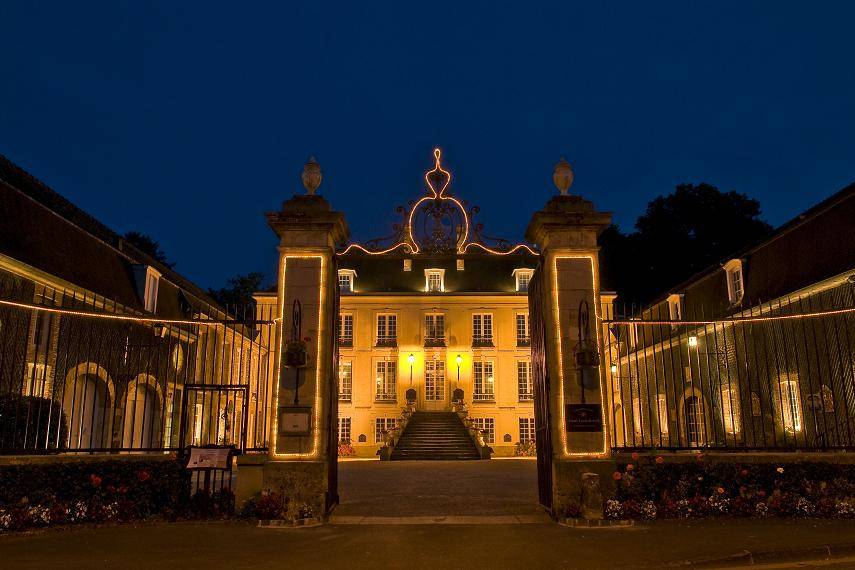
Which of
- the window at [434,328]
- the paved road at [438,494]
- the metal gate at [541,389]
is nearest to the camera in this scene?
the metal gate at [541,389]

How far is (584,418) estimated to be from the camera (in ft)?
31.9

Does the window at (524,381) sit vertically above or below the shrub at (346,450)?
above

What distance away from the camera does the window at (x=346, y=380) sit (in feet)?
125

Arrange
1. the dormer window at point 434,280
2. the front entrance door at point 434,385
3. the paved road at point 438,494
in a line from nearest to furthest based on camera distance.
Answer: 1. the paved road at point 438,494
2. the front entrance door at point 434,385
3. the dormer window at point 434,280

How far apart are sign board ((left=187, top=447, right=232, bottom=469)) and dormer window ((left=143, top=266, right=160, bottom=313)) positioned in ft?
49.8

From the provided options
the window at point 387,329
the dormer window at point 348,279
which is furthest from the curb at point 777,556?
the dormer window at point 348,279

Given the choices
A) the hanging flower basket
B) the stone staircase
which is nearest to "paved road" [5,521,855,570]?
the hanging flower basket

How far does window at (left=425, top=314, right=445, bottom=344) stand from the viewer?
38.7 meters

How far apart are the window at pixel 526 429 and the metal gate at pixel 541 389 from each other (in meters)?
27.1

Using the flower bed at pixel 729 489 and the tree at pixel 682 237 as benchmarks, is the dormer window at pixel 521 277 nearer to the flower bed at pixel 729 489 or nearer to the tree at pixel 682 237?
the tree at pixel 682 237

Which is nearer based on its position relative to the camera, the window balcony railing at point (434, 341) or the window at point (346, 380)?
the window at point (346, 380)

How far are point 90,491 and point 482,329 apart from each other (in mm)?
30465

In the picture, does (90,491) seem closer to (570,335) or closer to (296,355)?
(296,355)

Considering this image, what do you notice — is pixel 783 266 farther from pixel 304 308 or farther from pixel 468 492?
pixel 304 308
